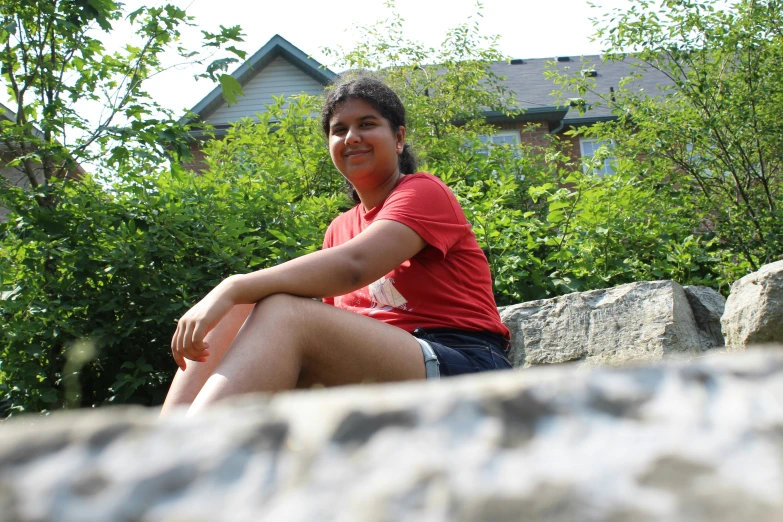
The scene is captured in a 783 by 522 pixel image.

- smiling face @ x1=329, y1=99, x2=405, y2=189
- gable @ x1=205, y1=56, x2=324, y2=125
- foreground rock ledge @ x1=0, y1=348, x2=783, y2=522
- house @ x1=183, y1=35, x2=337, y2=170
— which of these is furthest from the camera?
gable @ x1=205, y1=56, x2=324, y2=125

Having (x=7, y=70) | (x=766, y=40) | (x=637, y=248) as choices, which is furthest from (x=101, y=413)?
(x=766, y=40)

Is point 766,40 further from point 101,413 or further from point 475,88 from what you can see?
point 101,413

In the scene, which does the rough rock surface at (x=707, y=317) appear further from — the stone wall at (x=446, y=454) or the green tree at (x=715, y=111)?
the stone wall at (x=446, y=454)

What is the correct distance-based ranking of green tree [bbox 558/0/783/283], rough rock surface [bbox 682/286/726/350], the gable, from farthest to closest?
the gable
green tree [bbox 558/0/783/283]
rough rock surface [bbox 682/286/726/350]

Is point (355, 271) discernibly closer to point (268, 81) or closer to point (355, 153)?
point (355, 153)

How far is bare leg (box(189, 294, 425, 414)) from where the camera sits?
1.66 m

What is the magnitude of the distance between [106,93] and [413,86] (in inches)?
229

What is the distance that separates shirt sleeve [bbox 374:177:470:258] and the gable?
15262 mm

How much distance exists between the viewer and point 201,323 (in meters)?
1.89

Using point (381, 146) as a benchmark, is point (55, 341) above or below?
below

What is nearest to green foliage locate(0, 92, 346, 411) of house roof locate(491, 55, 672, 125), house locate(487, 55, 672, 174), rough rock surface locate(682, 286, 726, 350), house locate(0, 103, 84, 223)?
house locate(0, 103, 84, 223)

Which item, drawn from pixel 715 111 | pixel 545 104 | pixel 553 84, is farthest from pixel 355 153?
pixel 553 84

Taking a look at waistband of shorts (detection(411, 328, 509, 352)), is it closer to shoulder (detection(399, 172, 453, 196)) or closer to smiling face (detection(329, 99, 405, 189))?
shoulder (detection(399, 172, 453, 196))

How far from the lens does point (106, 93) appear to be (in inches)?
175
